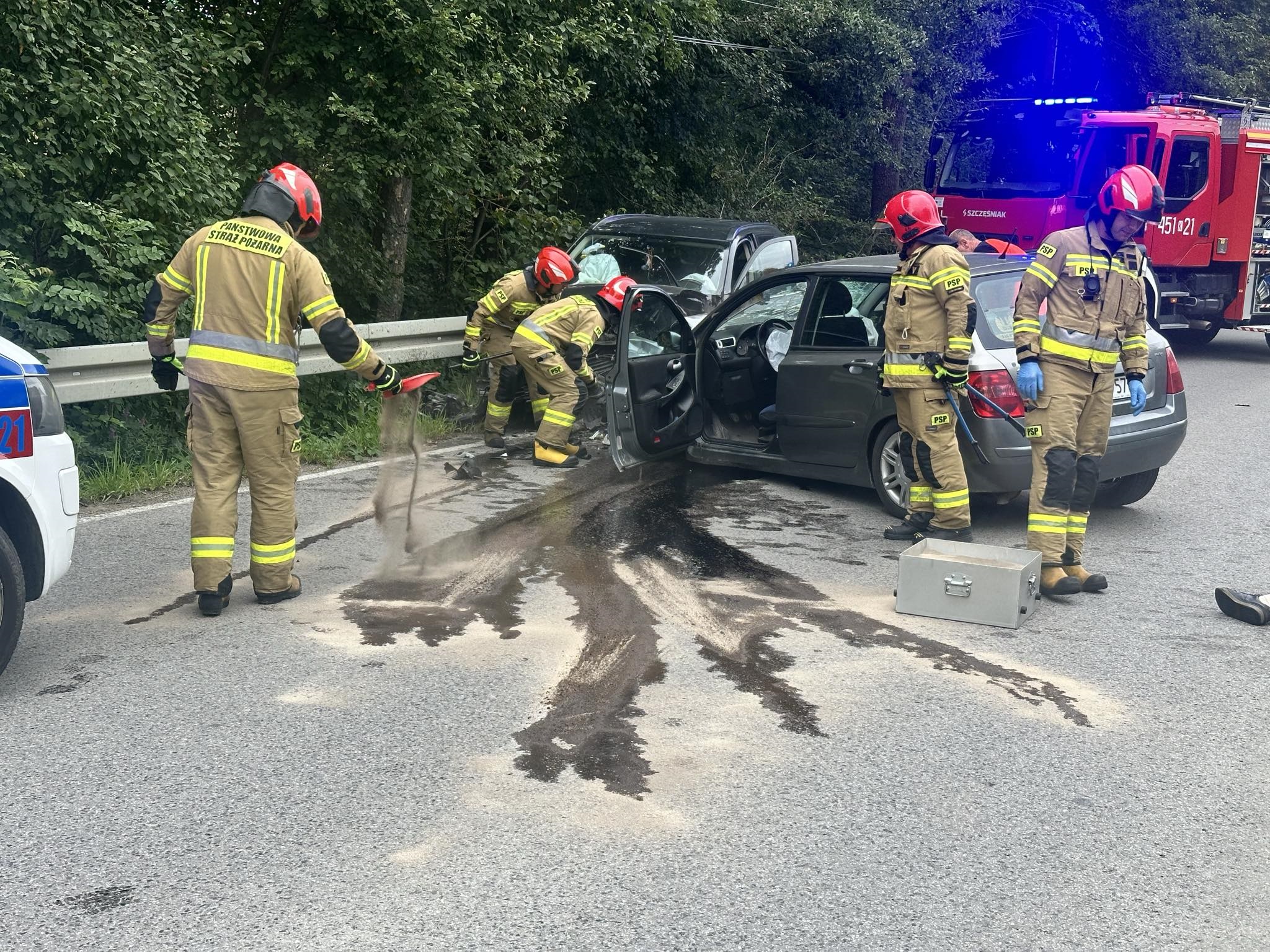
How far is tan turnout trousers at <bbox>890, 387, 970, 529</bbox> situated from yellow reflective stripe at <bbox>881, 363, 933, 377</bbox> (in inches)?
3.2

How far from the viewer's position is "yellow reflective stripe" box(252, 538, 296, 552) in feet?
20.2

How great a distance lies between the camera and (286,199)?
6113 millimetres

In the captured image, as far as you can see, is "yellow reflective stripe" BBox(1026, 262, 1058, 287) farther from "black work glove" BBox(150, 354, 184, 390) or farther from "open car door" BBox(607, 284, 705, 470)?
"black work glove" BBox(150, 354, 184, 390)

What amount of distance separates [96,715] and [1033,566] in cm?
398

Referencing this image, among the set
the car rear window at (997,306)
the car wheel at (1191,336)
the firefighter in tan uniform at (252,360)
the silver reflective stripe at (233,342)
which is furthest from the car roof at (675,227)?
the car wheel at (1191,336)

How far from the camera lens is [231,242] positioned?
5.98 metres

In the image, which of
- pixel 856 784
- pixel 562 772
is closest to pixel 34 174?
pixel 562 772

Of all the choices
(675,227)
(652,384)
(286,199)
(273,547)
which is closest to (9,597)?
(273,547)

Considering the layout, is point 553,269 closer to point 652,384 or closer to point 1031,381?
point 652,384

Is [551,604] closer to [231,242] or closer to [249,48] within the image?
[231,242]

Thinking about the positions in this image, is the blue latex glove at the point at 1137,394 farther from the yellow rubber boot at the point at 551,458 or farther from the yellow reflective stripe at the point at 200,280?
the yellow reflective stripe at the point at 200,280

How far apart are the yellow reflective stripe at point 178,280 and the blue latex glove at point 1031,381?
12.9 ft

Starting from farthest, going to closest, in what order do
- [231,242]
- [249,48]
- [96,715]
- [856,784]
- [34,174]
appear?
[249,48] → [34,174] → [231,242] → [96,715] → [856,784]

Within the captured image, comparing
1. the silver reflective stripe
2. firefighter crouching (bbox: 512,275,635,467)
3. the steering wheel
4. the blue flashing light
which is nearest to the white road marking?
firefighter crouching (bbox: 512,275,635,467)
